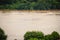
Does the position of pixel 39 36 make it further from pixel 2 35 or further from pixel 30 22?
pixel 2 35

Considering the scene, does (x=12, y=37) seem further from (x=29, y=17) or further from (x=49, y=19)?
(x=49, y=19)

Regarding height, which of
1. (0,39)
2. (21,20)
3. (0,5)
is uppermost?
(0,5)

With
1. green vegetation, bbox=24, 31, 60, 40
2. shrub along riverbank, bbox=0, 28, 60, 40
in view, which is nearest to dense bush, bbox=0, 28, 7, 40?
shrub along riverbank, bbox=0, 28, 60, 40

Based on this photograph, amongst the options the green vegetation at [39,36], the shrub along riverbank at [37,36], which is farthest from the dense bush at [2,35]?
the green vegetation at [39,36]

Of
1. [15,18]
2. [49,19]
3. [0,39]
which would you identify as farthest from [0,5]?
[49,19]

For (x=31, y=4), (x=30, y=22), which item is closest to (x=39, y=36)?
(x=30, y=22)

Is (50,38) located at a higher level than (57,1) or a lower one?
lower
